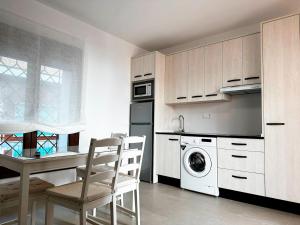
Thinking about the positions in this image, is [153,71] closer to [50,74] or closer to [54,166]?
[50,74]

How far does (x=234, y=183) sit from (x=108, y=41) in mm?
3003

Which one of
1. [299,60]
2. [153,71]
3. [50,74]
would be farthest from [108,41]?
A: [299,60]

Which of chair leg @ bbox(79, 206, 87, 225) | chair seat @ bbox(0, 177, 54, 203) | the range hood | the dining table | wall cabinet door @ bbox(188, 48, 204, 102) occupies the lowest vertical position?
chair leg @ bbox(79, 206, 87, 225)

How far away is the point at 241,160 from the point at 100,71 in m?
2.54

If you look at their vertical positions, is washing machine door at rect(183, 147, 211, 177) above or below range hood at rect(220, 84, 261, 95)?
below

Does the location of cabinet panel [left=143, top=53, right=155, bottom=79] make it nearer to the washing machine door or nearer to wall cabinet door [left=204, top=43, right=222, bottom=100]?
wall cabinet door [left=204, top=43, right=222, bottom=100]

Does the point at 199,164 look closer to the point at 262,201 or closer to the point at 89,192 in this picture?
the point at 262,201

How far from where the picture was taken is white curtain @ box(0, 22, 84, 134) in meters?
2.38

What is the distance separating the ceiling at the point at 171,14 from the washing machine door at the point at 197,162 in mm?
1961

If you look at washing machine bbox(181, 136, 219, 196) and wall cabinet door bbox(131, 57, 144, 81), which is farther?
wall cabinet door bbox(131, 57, 144, 81)

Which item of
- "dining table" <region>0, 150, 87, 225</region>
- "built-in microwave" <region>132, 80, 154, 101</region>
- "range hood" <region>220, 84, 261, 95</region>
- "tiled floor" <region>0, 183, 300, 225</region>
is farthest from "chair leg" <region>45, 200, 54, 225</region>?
"range hood" <region>220, 84, 261, 95</region>

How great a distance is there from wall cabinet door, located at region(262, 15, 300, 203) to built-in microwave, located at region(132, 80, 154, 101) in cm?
182

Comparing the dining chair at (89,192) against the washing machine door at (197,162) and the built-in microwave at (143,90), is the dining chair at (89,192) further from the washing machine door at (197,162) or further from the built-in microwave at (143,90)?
the built-in microwave at (143,90)

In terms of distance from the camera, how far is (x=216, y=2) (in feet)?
8.73
